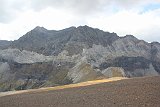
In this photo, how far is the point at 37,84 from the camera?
531 ft

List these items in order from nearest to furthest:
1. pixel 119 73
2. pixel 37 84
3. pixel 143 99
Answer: pixel 143 99 < pixel 119 73 < pixel 37 84

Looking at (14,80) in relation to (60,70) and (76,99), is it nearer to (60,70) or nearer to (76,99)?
(60,70)

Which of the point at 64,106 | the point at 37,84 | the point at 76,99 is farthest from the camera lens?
the point at 37,84

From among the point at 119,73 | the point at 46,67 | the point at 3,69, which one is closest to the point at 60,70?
the point at 46,67

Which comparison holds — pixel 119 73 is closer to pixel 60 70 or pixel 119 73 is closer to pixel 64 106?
pixel 60 70

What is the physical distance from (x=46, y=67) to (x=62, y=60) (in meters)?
9.33

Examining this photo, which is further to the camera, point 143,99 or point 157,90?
point 157,90

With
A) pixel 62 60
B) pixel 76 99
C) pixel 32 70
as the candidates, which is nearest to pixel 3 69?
pixel 32 70

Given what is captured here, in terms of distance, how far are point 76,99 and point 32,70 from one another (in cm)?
14543

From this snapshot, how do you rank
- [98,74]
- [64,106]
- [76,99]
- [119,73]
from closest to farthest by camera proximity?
[64,106] < [76,99] < [98,74] < [119,73]

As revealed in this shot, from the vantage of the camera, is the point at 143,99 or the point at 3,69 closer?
the point at 143,99

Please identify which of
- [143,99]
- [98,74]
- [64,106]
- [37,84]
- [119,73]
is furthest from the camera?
[37,84]

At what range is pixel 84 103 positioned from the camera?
35.2 metres

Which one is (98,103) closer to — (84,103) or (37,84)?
(84,103)
